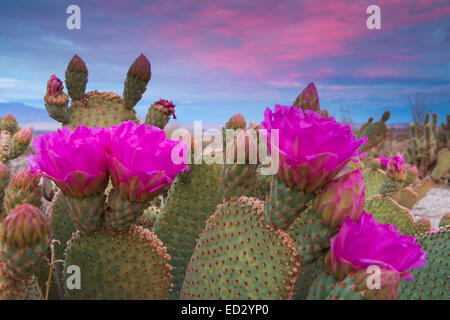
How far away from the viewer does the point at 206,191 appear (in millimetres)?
1061

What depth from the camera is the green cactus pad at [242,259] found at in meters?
0.62

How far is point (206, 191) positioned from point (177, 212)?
102 millimetres

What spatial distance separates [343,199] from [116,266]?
441 mm

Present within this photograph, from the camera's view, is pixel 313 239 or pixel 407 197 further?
pixel 407 197

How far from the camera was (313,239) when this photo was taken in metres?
0.62

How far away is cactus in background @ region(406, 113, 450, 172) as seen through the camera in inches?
261

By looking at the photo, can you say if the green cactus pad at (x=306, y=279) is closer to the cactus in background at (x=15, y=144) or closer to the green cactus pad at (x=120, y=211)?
the green cactus pad at (x=120, y=211)

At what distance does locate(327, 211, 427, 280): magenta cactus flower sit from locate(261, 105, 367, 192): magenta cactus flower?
3.6 inches

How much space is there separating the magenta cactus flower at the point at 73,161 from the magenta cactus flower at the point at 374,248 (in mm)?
415

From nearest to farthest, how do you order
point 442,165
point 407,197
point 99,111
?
point 99,111 < point 407,197 < point 442,165

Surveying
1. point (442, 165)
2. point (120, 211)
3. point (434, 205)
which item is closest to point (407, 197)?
point (442, 165)

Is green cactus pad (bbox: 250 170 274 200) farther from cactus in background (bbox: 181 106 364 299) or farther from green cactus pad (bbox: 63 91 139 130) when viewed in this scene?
green cactus pad (bbox: 63 91 139 130)

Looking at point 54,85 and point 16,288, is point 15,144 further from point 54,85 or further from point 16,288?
point 16,288
